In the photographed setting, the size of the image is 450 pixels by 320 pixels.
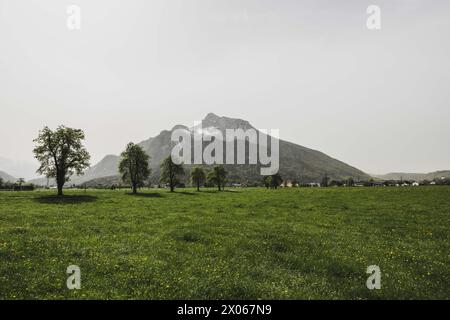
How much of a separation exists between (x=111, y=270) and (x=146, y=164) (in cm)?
7938

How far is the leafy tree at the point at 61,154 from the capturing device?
6500 cm

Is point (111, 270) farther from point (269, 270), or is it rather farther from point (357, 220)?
point (357, 220)

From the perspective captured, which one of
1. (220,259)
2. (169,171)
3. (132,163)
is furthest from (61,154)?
(220,259)

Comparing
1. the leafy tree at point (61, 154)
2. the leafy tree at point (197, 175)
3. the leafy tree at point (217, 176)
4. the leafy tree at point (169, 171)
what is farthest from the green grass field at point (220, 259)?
the leafy tree at point (217, 176)

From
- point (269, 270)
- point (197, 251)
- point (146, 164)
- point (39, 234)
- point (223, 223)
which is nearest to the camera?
point (269, 270)

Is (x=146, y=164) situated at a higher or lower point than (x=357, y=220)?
higher

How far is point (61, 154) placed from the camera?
219 ft

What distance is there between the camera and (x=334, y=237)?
72.8ft

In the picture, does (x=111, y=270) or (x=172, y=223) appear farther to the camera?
(x=172, y=223)

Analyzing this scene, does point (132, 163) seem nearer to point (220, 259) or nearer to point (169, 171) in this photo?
point (169, 171)

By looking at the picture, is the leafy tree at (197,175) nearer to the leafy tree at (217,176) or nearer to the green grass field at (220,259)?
the leafy tree at (217,176)
